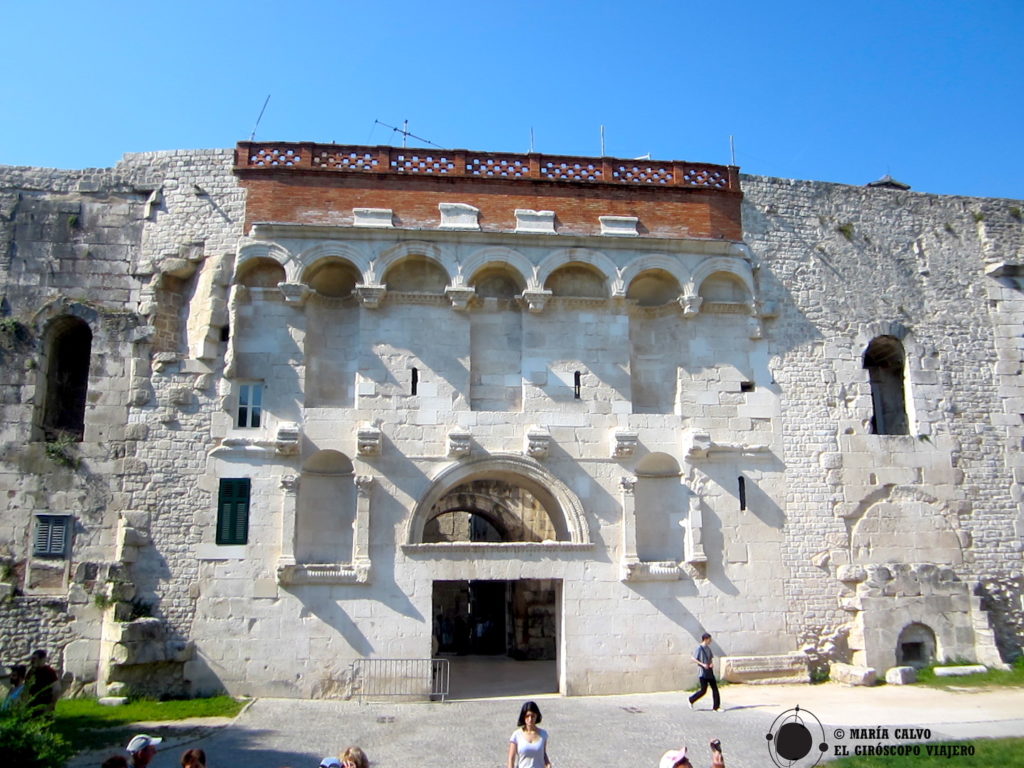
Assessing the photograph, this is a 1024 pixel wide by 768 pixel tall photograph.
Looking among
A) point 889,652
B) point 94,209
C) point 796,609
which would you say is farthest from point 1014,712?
point 94,209

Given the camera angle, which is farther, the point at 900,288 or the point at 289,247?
the point at 900,288

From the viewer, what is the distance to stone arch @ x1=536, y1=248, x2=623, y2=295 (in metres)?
16.5

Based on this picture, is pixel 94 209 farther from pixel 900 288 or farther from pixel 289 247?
pixel 900 288

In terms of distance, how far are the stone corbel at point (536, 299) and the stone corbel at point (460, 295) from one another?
1033 millimetres

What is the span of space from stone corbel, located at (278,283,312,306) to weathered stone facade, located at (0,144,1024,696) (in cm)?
11

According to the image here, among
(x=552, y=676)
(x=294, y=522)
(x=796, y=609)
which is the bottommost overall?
(x=552, y=676)

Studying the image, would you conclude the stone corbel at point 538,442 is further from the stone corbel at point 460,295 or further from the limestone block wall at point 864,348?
the limestone block wall at point 864,348

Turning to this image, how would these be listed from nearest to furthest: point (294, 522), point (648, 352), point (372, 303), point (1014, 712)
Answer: point (1014, 712) → point (294, 522) → point (372, 303) → point (648, 352)

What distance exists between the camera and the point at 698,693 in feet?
→ 43.5

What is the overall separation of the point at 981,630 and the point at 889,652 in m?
1.89

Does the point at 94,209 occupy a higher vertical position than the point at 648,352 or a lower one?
higher

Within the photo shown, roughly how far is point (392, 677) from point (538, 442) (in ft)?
15.7

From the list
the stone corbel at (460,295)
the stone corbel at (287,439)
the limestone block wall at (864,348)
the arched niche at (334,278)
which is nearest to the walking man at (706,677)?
the limestone block wall at (864,348)

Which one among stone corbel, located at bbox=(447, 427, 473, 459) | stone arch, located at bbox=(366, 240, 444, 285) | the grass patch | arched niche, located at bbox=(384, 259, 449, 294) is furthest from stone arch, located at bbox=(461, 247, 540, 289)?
the grass patch
